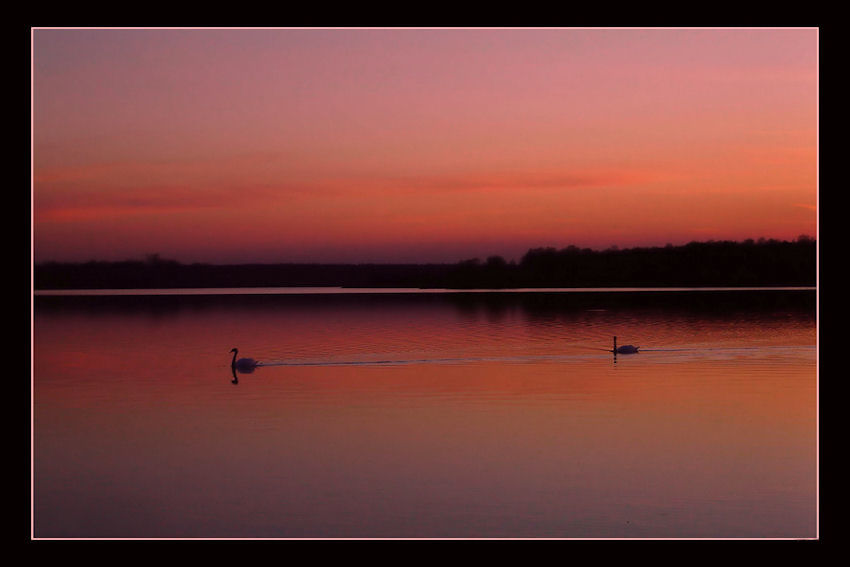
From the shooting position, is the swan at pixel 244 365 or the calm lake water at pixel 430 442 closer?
the calm lake water at pixel 430 442

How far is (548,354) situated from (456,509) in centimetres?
1881

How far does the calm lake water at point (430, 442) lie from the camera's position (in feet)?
41.6

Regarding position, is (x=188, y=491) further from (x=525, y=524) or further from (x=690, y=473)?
(x=690, y=473)

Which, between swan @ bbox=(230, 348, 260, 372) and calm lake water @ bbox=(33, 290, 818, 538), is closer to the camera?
calm lake water @ bbox=(33, 290, 818, 538)

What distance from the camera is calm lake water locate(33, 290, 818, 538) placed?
41.6ft

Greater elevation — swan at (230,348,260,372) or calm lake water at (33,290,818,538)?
swan at (230,348,260,372)

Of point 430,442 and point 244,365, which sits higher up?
point 244,365

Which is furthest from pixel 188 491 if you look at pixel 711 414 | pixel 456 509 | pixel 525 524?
pixel 711 414

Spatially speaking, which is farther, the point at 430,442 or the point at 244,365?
the point at 244,365

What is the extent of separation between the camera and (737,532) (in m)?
12.1

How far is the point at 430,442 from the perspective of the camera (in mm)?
17031

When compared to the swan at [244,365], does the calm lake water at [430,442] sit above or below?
below

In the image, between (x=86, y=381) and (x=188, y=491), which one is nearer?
(x=188, y=491)
